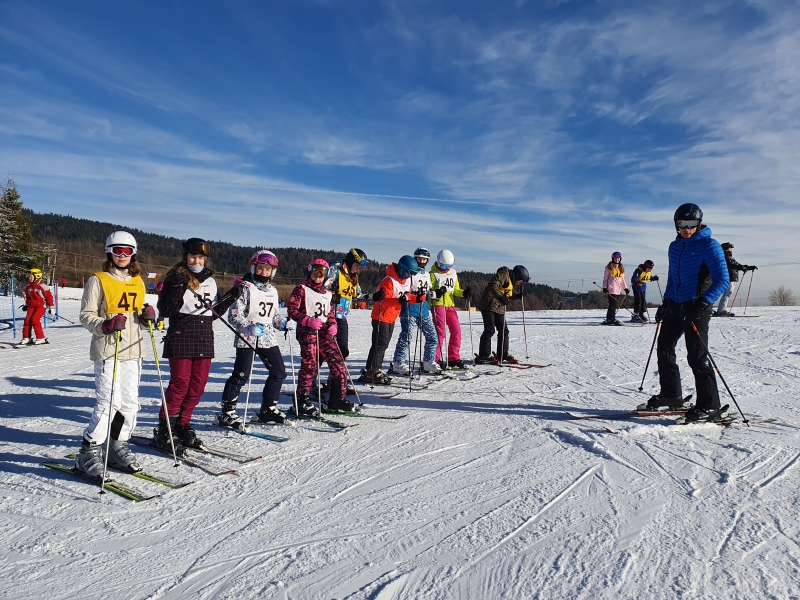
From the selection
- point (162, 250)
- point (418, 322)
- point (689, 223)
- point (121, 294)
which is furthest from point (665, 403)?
point (162, 250)

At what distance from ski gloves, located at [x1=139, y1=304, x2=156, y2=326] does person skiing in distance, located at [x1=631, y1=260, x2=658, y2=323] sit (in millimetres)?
14962

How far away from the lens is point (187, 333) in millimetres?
4617

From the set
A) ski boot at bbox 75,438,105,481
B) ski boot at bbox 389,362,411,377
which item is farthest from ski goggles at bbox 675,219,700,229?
ski boot at bbox 75,438,105,481

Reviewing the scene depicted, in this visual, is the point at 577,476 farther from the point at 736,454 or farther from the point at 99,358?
the point at 99,358

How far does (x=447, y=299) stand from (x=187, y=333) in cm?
518

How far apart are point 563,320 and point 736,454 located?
13.9m

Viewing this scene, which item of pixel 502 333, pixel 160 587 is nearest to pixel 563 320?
pixel 502 333

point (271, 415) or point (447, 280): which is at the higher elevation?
point (447, 280)

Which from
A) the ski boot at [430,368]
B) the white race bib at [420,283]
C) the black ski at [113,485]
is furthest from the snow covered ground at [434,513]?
the white race bib at [420,283]

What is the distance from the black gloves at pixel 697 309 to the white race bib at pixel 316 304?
392cm

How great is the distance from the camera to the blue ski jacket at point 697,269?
5293 millimetres

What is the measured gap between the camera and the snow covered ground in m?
2.67

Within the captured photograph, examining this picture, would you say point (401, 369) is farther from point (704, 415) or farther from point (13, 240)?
point (13, 240)

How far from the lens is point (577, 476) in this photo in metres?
4.07
